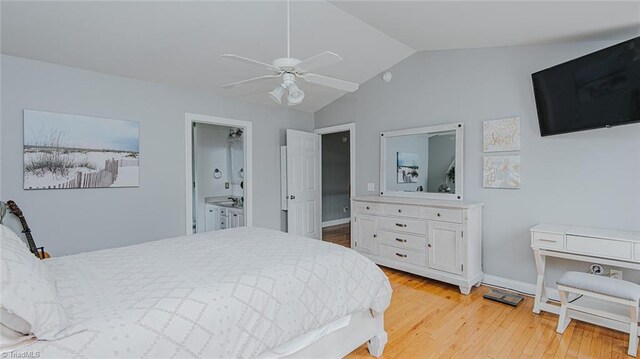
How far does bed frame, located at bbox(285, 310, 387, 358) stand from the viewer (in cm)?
176

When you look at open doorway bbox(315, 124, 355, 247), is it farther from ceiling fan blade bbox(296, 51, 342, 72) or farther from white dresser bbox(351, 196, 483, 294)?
ceiling fan blade bbox(296, 51, 342, 72)

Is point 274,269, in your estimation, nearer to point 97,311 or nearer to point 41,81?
point 97,311

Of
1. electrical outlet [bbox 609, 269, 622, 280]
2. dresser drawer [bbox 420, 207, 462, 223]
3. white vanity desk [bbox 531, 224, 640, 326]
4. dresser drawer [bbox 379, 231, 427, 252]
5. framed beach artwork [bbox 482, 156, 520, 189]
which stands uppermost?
framed beach artwork [bbox 482, 156, 520, 189]

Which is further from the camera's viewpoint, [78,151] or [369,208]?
[369,208]

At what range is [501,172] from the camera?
3.30 m

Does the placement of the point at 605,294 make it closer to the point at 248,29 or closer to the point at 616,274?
the point at 616,274

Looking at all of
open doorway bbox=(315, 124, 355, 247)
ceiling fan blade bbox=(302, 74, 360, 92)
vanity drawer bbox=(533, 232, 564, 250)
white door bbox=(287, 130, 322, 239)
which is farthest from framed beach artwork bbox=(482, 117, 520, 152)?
open doorway bbox=(315, 124, 355, 247)

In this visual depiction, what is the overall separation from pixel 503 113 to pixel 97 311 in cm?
370

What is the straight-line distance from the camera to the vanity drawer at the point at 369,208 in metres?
3.86

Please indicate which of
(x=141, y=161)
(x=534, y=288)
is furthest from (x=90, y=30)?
(x=534, y=288)

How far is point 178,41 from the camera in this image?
2936 mm

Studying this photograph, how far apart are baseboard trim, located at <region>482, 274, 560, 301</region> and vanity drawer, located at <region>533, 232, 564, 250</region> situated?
2.20ft

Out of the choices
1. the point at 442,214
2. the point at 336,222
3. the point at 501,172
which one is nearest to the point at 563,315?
the point at 442,214

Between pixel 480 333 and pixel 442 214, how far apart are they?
1207mm
